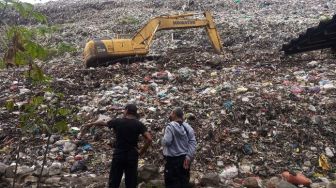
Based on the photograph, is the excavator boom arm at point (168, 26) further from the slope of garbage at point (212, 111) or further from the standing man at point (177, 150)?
the standing man at point (177, 150)

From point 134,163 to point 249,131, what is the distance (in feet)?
8.17

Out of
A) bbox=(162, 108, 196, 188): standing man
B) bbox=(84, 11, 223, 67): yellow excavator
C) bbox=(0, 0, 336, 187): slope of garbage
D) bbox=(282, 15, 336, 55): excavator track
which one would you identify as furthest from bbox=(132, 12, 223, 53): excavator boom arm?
bbox=(162, 108, 196, 188): standing man

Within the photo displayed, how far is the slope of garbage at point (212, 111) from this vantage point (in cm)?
610

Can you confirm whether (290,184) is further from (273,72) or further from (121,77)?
(121,77)

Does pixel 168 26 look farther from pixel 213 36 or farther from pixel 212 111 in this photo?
pixel 212 111

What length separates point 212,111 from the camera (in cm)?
751

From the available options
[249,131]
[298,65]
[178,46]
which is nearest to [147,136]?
[249,131]

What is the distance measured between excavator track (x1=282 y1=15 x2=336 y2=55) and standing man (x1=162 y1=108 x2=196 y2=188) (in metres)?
5.84

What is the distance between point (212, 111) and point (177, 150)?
8.48ft

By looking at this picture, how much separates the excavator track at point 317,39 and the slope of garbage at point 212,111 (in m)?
0.28

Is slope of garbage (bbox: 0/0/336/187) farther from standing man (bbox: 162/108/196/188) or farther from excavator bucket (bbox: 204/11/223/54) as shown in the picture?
standing man (bbox: 162/108/196/188)

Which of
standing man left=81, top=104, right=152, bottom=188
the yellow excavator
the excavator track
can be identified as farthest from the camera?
the yellow excavator

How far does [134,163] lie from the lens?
16.5ft

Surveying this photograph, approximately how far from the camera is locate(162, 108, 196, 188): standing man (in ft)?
16.4
